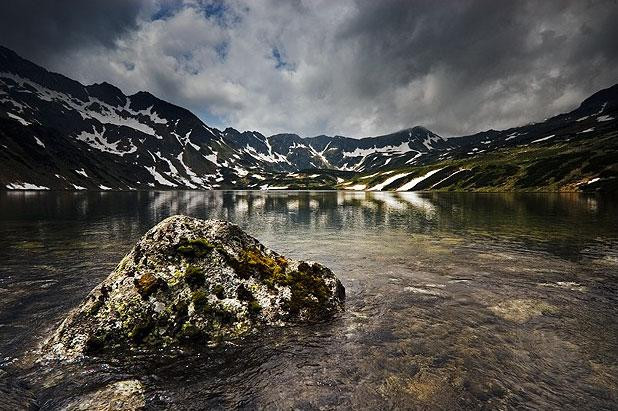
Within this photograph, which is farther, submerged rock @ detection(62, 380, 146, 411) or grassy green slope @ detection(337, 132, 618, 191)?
grassy green slope @ detection(337, 132, 618, 191)

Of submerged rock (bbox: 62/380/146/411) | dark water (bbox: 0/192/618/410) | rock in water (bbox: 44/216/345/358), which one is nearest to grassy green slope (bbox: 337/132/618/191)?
dark water (bbox: 0/192/618/410)

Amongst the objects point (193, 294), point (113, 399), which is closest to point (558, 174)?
point (193, 294)

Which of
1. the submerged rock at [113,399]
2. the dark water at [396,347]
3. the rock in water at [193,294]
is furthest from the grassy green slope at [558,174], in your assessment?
the submerged rock at [113,399]

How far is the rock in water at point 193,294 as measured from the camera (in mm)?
10766

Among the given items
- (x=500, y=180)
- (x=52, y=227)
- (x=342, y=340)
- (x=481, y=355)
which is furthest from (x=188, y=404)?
(x=500, y=180)

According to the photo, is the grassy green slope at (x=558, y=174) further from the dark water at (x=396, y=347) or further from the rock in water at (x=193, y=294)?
the rock in water at (x=193, y=294)

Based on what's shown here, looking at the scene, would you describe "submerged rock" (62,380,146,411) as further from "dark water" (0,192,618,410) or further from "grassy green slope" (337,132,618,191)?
"grassy green slope" (337,132,618,191)

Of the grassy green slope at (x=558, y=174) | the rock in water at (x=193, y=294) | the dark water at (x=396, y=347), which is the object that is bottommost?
the dark water at (x=396, y=347)

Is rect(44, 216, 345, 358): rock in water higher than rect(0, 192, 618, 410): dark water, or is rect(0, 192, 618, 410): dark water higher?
rect(44, 216, 345, 358): rock in water

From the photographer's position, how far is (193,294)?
1206 centimetres

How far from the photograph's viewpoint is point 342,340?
36.2 ft

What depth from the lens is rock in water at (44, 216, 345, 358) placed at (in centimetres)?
1077

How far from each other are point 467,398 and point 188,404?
21.2 ft

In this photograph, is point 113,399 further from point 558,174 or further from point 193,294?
point 558,174
